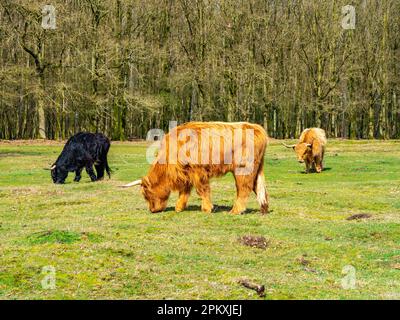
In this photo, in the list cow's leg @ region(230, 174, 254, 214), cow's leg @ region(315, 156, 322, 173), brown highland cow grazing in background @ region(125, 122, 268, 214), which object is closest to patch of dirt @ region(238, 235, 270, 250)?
cow's leg @ region(230, 174, 254, 214)

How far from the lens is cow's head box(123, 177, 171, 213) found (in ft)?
53.6

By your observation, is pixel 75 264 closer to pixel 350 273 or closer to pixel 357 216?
pixel 350 273

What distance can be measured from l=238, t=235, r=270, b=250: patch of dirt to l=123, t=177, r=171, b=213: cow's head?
358 cm

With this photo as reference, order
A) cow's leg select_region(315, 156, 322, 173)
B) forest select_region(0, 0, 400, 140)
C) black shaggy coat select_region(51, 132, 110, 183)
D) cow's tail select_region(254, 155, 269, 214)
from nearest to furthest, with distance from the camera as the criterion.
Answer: cow's tail select_region(254, 155, 269, 214)
black shaggy coat select_region(51, 132, 110, 183)
cow's leg select_region(315, 156, 322, 173)
forest select_region(0, 0, 400, 140)

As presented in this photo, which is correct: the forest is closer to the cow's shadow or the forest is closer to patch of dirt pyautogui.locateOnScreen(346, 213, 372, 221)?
the cow's shadow

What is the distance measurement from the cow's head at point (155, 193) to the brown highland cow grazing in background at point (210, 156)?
4.8 inches

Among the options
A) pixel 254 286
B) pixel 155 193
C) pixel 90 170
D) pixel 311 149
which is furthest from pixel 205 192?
pixel 311 149

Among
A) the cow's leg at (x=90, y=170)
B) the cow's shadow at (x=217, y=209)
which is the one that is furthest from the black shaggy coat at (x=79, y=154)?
the cow's shadow at (x=217, y=209)

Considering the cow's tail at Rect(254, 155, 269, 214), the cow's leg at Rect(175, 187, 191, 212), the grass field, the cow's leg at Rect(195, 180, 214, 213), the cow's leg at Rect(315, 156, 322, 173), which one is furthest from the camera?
the cow's leg at Rect(315, 156, 322, 173)

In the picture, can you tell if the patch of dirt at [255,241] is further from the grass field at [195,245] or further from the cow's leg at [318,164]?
the cow's leg at [318,164]

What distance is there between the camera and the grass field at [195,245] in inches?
384

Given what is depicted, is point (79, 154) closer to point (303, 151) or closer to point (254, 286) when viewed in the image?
point (303, 151)

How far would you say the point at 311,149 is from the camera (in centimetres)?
3030

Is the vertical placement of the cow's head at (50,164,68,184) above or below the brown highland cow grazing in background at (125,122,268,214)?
below
